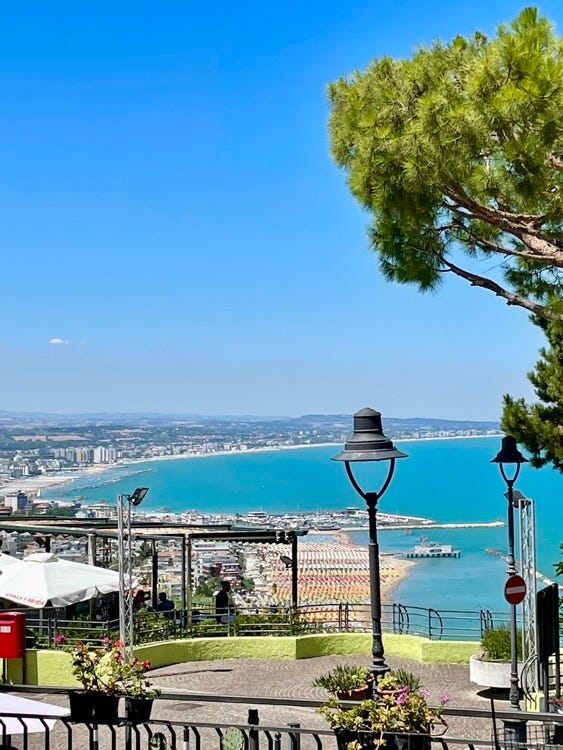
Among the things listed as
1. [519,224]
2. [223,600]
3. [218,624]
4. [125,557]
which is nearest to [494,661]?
[125,557]

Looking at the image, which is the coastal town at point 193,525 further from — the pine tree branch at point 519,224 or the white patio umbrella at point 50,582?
the pine tree branch at point 519,224

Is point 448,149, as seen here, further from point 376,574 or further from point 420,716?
point 420,716

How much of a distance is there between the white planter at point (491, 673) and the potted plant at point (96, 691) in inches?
280

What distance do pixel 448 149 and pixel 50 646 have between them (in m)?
9.91

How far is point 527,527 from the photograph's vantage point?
31.1ft

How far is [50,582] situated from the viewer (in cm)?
1395

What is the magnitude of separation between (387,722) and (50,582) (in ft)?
31.5

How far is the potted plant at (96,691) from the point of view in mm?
6223

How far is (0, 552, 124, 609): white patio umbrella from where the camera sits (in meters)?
13.6

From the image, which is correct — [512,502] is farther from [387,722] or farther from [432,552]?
[432,552]

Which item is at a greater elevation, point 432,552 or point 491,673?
point 491,673

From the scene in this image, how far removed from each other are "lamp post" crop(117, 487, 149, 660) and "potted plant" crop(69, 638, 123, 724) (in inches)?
250

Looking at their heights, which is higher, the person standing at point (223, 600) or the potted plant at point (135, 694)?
the potted plant at point (135, 694)

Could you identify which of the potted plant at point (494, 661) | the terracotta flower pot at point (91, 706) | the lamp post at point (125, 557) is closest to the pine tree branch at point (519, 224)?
the terracotta flower pot at point (91, 706)
